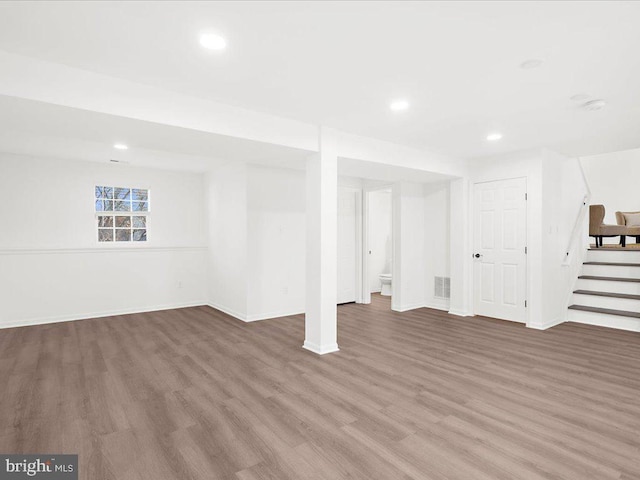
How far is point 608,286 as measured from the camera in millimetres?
5594

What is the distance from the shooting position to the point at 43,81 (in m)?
2.55

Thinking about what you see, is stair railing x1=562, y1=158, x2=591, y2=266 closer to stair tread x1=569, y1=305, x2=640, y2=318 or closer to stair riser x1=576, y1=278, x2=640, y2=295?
stair riser x1=576, y1=278, x2=640, y2=295

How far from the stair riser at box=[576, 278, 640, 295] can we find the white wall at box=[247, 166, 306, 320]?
4.55 m

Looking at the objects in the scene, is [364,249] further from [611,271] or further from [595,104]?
[595,104]

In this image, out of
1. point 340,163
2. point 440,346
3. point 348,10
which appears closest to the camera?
point 348,10

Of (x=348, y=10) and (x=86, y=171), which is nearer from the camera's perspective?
(x=348, y=10)

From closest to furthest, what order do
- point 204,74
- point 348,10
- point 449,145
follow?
1. point 348,10
2. point 204,74
3. point 449,145

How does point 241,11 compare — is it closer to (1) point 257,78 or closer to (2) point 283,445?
(1) point 257,78

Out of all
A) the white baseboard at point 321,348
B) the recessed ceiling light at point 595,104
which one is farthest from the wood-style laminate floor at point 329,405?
the recessed ceiling light at point 595,104

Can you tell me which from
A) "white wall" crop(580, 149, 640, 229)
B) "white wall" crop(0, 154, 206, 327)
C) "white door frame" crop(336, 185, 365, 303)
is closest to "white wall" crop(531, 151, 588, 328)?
"white door frame" crop(336, 185, 365, 303)

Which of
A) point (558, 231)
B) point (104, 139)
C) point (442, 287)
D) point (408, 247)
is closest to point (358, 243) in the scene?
point (408, 247)

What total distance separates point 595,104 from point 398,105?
1814mm

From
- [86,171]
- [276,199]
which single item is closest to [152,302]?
[86,171]

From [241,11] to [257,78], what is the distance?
84 cm
